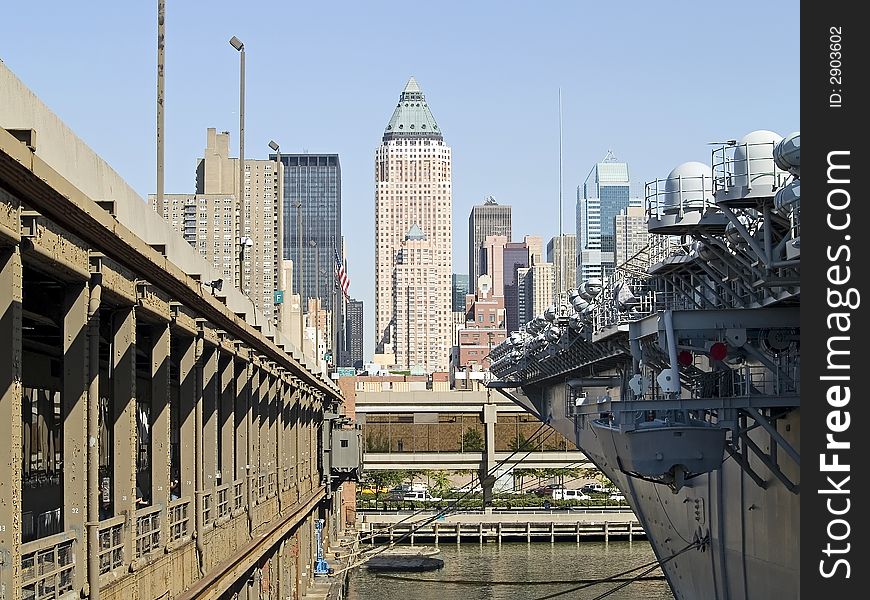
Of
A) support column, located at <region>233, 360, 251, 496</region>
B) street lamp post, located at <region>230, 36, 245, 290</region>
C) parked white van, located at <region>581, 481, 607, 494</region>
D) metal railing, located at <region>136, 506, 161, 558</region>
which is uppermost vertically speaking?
street lamp post, located at <region>230, 36, 245, 290</region>

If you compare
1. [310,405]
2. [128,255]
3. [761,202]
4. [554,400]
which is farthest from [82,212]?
[554,400]

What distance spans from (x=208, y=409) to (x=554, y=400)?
46.5 metres

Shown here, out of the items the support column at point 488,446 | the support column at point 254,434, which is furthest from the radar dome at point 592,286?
the support column at point 488,446

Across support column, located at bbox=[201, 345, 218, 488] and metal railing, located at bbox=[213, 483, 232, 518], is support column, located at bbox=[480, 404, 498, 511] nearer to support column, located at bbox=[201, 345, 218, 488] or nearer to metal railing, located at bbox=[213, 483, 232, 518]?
metal railing, located at bbox=[213, 483, 232, 518]

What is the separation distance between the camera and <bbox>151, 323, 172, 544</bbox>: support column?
21328 mm

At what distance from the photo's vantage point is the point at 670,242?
33562 mm

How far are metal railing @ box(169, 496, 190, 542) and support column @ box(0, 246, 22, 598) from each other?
30.4 feet

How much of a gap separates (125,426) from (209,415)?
9.12 metres

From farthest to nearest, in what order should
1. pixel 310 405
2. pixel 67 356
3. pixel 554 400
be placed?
1. pixel 554 400
2. pixel 310 405
3. pixel 67 356

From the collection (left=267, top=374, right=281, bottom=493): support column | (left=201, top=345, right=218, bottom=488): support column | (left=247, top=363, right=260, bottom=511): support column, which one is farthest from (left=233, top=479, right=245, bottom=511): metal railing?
(left=267, top=374, right=281, bottom=493): support column

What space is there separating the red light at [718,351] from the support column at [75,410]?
532 inches

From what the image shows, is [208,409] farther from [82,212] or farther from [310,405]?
[310,405]

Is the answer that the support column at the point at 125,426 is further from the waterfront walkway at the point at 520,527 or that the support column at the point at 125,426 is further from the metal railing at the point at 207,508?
the waterfront walkway at the point at 520,527

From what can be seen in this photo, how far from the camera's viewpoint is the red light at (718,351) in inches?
1037
